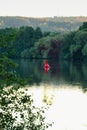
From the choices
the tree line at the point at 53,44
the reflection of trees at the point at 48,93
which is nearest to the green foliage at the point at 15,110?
the reflection of trees at the point at 48,93

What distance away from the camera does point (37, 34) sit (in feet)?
413

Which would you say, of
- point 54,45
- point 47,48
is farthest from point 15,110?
point 54,45

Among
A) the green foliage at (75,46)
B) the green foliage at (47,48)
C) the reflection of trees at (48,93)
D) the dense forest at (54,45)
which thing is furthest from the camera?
the green foliage at (47,48)

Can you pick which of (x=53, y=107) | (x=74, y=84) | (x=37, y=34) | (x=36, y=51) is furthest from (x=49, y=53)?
(x=53, y=107)

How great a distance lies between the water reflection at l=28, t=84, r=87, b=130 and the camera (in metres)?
29.5

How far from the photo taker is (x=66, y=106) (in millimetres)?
37250

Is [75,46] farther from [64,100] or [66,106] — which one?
[66,106]

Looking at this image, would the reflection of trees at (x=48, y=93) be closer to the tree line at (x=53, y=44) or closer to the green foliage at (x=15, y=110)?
the green foliage at (x=15, y=110)

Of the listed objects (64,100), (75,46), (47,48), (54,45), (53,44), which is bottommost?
(47,48)

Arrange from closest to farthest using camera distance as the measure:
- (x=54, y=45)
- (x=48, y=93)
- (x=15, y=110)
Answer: (x=15, y=110) → (x=48, y=93) → (x=54, y=45)

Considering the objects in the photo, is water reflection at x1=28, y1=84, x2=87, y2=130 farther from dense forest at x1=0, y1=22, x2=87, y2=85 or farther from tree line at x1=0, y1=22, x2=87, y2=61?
tree line at x1=0, y1=22, x2=87, y2=61

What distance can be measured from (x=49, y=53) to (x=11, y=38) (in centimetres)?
9722

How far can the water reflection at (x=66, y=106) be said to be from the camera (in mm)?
29458

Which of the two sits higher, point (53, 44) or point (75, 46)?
point (75, 46)
